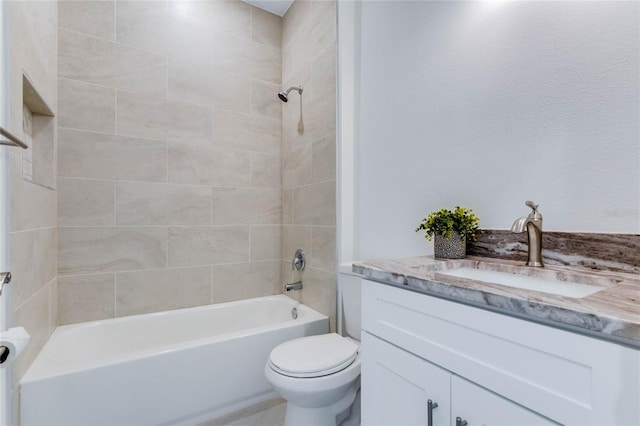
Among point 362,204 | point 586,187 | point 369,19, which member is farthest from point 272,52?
point 586,187

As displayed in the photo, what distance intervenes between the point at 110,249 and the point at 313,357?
1.42 m

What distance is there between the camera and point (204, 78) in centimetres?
218

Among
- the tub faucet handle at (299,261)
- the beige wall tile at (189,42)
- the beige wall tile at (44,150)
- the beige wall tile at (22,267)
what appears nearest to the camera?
the beige wall tile at (22,267)

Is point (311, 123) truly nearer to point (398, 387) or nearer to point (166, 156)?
point (166, 156)

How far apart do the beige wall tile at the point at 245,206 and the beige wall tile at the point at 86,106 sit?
0.77 metres

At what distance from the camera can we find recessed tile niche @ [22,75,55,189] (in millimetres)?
1468

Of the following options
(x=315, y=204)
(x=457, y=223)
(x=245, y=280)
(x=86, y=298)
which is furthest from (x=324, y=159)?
(x=86, y=298)

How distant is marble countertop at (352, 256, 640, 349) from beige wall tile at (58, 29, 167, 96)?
74.6 inches

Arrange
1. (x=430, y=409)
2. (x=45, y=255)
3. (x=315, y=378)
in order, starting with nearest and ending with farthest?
(x=430, y=409)
(x=315, y=378)
(x=45, y=255)

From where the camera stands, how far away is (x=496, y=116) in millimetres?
1198

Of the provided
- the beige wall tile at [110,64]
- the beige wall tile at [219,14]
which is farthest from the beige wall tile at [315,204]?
the beige wall tile at [219,14]

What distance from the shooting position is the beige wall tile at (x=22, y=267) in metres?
1.09

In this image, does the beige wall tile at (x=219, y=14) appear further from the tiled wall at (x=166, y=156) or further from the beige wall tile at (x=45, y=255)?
the beige wall tile at (x=45, y=255)

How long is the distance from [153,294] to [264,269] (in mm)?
779
